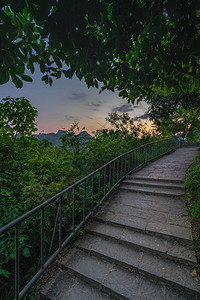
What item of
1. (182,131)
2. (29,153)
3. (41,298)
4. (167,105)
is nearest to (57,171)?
(29,153)

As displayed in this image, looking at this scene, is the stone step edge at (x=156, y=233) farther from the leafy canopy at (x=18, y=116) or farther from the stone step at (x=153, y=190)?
the leafy canopy at (x=18, y=116)

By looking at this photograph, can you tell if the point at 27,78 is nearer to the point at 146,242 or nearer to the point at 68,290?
the point at 68,290

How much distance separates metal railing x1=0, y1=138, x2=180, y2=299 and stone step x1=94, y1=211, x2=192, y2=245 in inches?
16.7

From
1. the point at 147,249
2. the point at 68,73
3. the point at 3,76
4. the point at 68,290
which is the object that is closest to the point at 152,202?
the point at 147,249

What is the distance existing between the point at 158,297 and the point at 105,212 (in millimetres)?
1768

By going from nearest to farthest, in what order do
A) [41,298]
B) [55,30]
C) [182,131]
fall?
[55,30]
[41,298]
[182,131]

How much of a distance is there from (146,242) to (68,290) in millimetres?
1433

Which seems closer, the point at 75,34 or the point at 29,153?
the point at 75,34

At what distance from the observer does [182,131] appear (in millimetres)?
18594

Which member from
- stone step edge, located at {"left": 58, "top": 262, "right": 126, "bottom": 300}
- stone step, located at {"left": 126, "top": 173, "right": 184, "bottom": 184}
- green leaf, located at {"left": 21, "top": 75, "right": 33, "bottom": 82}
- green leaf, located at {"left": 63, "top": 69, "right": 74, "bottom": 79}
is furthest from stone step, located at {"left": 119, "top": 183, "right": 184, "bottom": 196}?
green leaf, located at {"left": 21, "top": 75, "right": 33, "bottom": 82}

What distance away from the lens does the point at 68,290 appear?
1.91 m

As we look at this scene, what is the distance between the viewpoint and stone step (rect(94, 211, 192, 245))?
94.6 inches

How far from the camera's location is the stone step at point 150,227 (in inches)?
94.6

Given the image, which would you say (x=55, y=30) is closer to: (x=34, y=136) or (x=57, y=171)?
(x=57, y=171)
